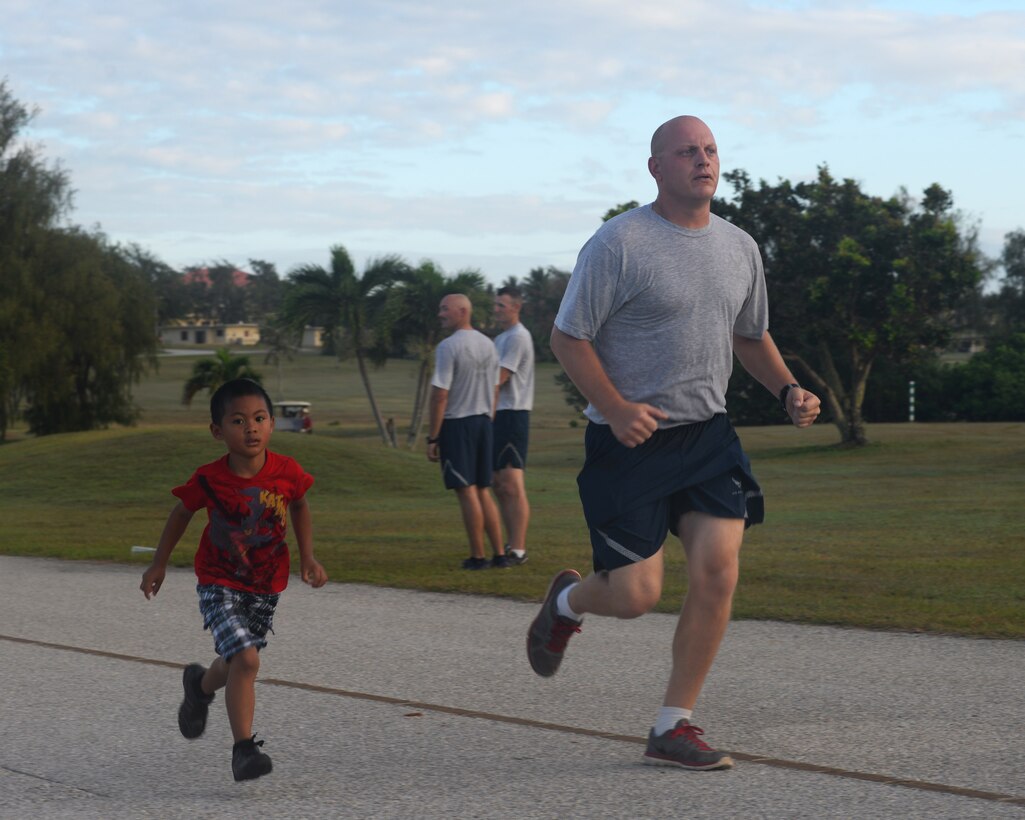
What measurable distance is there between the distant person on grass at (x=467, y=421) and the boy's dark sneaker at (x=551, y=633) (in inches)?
203

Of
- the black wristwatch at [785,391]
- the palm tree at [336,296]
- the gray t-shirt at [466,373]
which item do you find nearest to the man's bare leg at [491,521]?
the gray t-shirt at [466,373]

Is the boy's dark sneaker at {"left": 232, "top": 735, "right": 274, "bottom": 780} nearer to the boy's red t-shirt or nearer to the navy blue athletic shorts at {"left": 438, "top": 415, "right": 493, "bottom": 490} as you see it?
the boy's red t-shirt

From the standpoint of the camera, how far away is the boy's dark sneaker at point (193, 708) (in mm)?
5188

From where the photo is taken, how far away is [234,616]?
488cm

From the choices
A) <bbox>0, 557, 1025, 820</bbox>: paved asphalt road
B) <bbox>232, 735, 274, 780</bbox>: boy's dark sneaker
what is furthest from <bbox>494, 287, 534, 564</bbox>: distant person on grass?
<bbox>232, 735, 274, 780</bbox>: boy's dark sneaker

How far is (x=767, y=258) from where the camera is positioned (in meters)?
39.5

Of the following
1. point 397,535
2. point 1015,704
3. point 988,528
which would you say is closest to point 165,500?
point 397,535

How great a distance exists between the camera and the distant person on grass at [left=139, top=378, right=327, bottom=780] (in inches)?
191

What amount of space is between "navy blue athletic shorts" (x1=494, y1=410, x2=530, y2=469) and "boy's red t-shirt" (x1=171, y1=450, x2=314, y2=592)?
606cm

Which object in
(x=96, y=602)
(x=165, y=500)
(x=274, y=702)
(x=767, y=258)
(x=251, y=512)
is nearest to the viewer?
(x=251, y=512)

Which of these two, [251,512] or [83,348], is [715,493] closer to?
[251,512]

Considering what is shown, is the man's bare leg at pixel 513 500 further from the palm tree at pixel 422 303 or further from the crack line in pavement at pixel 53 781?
the palm tree at pixel 422 303

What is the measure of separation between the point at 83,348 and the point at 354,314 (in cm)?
977

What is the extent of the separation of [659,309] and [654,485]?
1.97 ft
